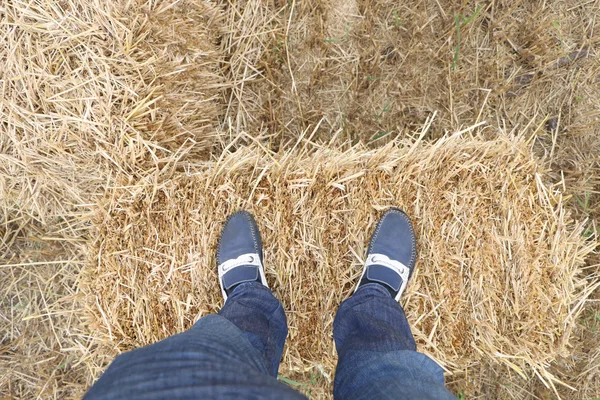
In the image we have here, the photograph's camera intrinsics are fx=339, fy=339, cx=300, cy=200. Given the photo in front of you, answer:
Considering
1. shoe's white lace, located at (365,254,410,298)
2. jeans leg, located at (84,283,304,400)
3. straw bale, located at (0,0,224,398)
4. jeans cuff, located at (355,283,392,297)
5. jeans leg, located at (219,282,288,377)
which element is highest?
straw bale, located at (0,0,224,398)

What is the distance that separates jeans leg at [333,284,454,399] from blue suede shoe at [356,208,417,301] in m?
0.06

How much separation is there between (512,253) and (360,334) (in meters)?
0.79

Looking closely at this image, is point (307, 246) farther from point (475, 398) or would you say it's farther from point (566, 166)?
point (566, 166)

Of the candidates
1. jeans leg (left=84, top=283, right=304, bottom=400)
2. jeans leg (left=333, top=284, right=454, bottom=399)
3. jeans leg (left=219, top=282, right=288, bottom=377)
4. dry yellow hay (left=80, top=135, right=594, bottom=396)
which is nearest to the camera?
jeans leg (left=84, top=283, right=304, bottom=400)

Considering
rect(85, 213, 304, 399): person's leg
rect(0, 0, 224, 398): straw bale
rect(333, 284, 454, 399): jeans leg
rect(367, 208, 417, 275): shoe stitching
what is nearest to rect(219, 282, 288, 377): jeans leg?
rect(85, 213, 304, 399): person's leg

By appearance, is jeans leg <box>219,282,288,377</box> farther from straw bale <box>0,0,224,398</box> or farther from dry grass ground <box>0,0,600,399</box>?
straw bale <box>0,0,224,398</box>

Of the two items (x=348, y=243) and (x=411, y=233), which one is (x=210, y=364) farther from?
(x=411, y=233)

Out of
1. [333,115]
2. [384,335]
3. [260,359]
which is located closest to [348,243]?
[384,335]

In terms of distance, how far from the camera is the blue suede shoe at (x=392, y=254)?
1554 millimetres

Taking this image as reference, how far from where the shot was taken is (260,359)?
120 cm

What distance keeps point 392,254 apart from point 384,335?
1.26 ft

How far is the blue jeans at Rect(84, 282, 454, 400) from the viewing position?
825mm

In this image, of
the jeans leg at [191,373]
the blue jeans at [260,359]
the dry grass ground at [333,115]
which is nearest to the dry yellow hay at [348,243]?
the dry grass ground at [333,115]

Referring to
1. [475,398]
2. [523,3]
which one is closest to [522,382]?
[475,398]
